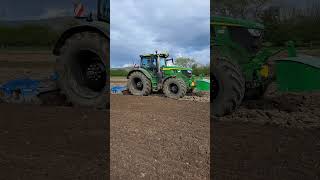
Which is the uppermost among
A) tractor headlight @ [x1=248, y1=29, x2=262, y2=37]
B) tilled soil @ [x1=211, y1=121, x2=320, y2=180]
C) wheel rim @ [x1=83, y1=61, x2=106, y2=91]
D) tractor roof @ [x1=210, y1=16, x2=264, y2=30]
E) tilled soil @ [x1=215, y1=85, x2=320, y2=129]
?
tractor roof @ [x1=210, y1=16, x2=264, y2=30]

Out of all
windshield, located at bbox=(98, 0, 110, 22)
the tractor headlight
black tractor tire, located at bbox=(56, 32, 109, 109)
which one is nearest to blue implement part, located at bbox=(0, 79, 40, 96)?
black tractor tire, located at bbox=(56, 32, 109, 109)

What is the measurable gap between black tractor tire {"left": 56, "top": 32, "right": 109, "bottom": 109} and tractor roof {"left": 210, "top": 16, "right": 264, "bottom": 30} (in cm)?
155

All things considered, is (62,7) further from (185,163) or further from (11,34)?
(185,163)

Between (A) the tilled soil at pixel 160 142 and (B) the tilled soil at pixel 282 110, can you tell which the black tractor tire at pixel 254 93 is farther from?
(A) the tilled soil at pixel 160 142

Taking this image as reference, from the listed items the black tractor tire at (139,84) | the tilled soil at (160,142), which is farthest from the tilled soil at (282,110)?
the black tractor tire at (139,84)

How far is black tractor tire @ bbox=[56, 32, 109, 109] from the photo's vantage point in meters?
3.59

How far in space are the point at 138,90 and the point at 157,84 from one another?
346 millimetres

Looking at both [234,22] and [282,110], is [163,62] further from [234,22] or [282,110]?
[282,110]

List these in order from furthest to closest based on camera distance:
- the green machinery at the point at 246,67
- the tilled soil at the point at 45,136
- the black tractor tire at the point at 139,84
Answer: the black tractor tire at the point at 139,84 → the green machinery at the point at 246,67 → the tilled soil at the point at 45,136

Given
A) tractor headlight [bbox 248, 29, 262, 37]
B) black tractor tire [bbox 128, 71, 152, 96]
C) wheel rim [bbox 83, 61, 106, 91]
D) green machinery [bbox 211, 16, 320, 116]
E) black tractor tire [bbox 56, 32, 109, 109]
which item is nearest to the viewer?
black tractor tire [bbox 56, 32, 109, 109]

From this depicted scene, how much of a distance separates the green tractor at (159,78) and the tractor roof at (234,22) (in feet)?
3.75

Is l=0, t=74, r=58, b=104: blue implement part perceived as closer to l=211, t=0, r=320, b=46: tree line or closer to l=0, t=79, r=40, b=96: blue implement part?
l=0, t=79, r=40, b=96: blue implement part

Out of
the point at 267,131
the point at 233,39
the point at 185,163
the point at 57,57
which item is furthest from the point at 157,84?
the point at 185,163

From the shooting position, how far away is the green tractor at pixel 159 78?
5371 mm
